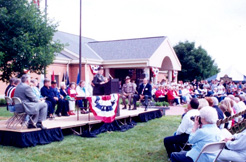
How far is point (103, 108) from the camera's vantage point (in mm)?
8477

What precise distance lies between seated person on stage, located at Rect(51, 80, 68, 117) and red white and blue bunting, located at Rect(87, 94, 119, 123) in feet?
5.37

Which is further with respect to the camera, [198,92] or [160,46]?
[160,46]

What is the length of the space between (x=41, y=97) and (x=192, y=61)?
32.7m

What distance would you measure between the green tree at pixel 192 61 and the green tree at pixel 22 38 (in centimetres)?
3015

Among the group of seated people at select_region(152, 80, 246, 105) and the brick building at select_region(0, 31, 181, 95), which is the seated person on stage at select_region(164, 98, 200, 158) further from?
the brick building at select_region(0, 31, 181, 95)

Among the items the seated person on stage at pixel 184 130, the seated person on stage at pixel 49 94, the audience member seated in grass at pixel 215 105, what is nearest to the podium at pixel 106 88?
the seated person on stage at pixel 49 94

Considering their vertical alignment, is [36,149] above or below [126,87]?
below

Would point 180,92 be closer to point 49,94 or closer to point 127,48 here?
point 127,48

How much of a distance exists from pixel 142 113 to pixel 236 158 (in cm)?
684

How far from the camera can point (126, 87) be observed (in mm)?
12172

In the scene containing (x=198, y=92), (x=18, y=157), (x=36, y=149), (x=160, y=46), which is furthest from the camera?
(x=160, y=46)

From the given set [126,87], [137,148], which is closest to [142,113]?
[126,87]

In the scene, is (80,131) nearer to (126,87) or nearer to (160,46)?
(126,87)

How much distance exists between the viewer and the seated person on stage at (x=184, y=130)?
16.9ft
